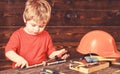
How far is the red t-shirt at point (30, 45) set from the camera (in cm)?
167

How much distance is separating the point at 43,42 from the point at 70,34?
1.25m

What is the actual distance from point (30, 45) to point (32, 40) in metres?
0.03

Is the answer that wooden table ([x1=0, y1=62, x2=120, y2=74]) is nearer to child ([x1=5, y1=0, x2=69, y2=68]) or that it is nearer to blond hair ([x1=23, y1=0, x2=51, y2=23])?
child ([x1=5, y1=0, x2=69, y2=68])

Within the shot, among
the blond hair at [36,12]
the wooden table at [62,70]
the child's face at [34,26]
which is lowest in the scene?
the wooden table at [62,70]

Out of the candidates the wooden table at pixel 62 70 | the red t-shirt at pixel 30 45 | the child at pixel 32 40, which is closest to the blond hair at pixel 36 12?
the child at pixel 32 40

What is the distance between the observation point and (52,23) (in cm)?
293

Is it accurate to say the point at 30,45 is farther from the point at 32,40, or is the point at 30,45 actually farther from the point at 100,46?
the point at 100,46

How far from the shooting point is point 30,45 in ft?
5.65

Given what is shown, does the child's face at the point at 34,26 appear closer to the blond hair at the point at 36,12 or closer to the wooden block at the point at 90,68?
the blond hair at the point at 36,12

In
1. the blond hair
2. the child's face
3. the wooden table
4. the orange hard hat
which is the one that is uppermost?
the blond hair

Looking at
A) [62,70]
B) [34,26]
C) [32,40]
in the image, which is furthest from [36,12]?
[62,70]

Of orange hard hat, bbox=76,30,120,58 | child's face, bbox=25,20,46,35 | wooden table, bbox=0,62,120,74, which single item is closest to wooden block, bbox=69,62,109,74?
wooden table, bbox=0,62,120,74

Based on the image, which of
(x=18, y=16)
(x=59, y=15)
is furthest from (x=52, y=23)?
(x=18, y=16)

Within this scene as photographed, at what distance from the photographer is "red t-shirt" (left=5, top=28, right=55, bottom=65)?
5.47ft
